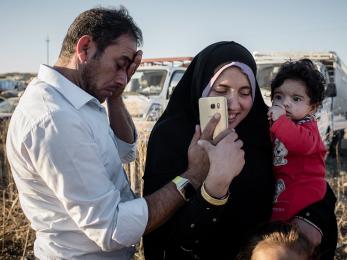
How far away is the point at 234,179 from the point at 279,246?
433 mm

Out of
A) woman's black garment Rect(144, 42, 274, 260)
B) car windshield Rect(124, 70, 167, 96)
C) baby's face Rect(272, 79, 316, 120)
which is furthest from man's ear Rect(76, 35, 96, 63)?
car windshield Rect(124, 70, 167, 96)

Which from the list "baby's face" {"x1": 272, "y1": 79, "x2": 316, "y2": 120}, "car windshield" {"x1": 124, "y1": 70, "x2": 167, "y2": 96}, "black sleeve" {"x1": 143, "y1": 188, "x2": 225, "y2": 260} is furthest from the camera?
"car windshield" {"x1": 124, "y1": 70, "x2": 167, "y2": 96}

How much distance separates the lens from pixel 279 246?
1400 millimetres

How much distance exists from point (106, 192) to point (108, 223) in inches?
4.2

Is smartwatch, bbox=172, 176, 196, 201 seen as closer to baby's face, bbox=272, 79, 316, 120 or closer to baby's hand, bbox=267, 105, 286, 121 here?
baby's hand, bbox=267, 105, 286, 121

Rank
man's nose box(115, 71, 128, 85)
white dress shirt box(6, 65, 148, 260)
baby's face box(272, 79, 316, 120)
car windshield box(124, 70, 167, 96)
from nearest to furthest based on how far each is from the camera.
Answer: white dress shirt box(6, 65, 148, 260) → man's nose box(115, 71, 128, 85) → baby's face box(272, 79, 316, 120) → car windshield box(124, 70, 167, 96)

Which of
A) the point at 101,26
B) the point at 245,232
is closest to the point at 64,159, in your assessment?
the point at 101,26

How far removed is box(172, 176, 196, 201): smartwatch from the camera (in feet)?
4.88

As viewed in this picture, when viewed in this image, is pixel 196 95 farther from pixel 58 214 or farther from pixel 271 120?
pixel 58 214

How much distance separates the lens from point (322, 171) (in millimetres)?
1943

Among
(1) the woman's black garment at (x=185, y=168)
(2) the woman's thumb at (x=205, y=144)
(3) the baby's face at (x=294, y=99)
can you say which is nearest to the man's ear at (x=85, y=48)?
(1) the woman's black garment at (x=185, y=168)

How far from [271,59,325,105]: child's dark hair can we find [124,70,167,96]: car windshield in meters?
6.83

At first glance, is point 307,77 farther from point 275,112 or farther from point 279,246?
point 279,246

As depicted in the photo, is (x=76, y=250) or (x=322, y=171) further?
(x=322, y=171)
